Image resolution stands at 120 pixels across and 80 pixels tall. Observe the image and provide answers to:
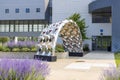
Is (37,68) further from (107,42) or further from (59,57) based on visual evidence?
(107,42)

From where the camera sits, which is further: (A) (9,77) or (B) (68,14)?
(B) (68,14)

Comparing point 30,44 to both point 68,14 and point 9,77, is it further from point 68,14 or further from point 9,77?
point 9,77

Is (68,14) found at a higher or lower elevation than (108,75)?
higher

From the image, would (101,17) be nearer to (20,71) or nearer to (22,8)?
(22,8)

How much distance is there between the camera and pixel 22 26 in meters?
59.0

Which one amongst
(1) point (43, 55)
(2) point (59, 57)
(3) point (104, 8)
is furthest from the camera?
(3) point (104, 8)

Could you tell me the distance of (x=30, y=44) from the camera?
93.2 feet

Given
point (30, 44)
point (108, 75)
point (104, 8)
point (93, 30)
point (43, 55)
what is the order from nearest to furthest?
point (108, 75) < point (43, 55) < point (30, 44) < point (104, 8) < point (93, 30)

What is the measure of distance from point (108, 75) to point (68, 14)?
4021cm

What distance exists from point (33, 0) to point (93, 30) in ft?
55.9

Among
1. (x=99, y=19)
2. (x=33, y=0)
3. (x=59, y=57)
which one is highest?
(x=33, y=0)

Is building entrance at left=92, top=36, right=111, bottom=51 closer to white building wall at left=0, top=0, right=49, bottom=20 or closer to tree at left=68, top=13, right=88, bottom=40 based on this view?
tree at left=68, top=13, right=88, bottom=40

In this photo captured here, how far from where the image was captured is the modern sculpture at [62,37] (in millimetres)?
23469

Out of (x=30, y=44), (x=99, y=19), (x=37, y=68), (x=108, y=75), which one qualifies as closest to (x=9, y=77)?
(x=37, y=68)
